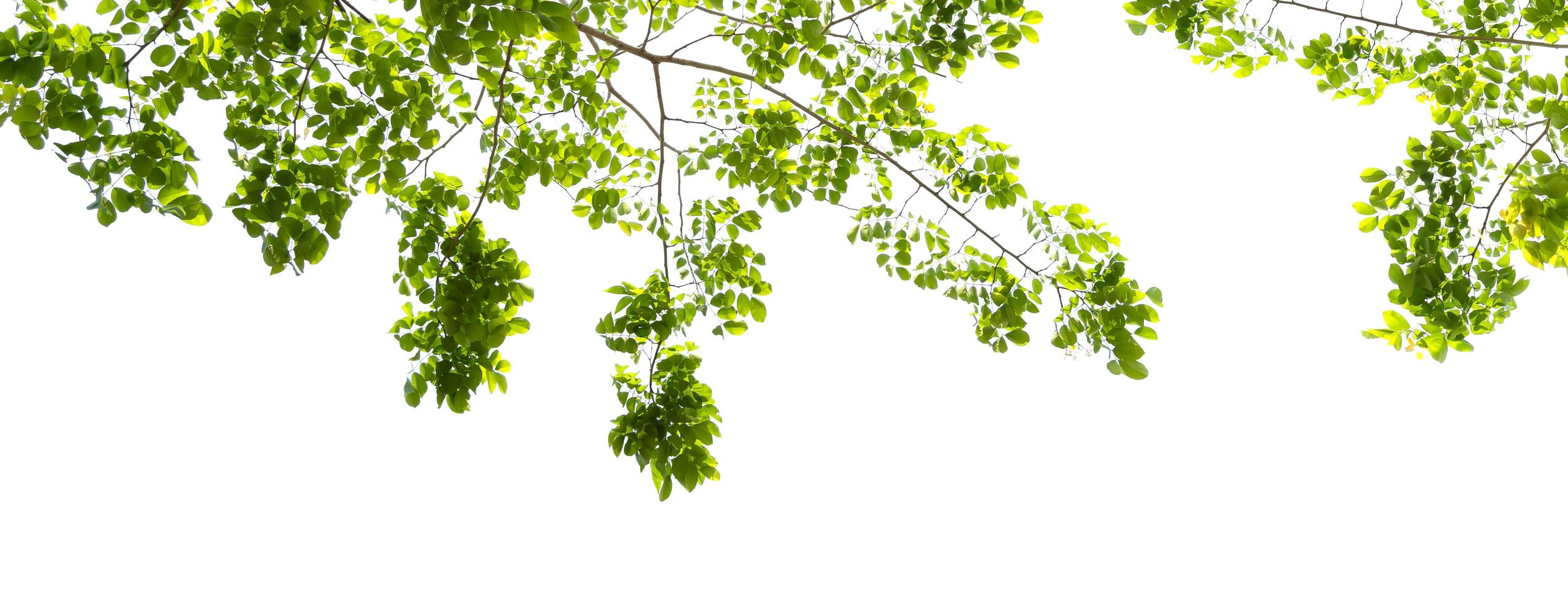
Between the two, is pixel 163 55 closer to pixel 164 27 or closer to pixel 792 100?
pixel 164 27

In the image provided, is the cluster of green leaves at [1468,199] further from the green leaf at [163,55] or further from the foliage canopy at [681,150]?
the green leaf at [163,55]

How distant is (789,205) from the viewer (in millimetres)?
2381

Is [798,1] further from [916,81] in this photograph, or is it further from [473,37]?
[473,37]

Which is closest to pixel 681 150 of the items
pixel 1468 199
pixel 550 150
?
pixel 550 150

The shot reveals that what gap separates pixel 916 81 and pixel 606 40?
0.67 m

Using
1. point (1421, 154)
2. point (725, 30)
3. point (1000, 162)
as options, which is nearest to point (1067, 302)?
point (1000, 162)

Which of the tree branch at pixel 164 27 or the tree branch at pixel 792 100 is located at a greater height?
the tree branch at pixel 792 100

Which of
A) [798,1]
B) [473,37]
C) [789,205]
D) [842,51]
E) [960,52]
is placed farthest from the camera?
[789,205]

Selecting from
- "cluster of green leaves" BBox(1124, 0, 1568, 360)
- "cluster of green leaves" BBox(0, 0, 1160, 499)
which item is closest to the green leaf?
"cluster of green leaves" BBox(0, 0, 1160, 499)

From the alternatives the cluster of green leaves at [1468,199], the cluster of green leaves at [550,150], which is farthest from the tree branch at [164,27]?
the cluster of green leaves at [1468,199]

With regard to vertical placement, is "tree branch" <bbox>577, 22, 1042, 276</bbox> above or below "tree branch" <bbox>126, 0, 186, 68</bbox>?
above

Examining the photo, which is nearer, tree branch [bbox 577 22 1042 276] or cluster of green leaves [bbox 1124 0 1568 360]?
cluster of green leaves [bbox 1124 0 1568 360]

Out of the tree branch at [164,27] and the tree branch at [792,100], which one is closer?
the tree branch at [164,27]

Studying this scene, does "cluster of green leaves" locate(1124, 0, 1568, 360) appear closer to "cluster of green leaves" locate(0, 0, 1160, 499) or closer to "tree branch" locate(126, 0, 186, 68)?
"cluster of green leaves" locate(0, 0, 1160, 499)
